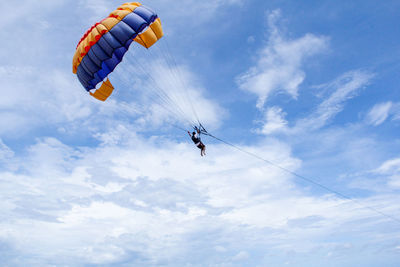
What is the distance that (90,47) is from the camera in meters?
19.1

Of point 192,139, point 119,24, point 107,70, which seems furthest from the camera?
point 192,139

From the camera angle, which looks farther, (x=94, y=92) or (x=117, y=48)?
(x=94, y=92)

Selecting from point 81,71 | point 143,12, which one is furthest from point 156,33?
point 81,71

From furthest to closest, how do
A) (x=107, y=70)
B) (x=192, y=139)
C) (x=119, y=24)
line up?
(x=192, y=139) < (x=107, y=70) < (x=119, y=24)

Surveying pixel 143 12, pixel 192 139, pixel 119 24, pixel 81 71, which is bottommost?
pixel 192 139

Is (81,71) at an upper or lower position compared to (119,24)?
lower

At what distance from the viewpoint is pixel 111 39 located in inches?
742

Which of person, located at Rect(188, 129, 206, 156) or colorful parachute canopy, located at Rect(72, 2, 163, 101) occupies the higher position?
colorful parachute canopy, located at Rect(72, 2, 163, 101)

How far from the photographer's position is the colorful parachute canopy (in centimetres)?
1888

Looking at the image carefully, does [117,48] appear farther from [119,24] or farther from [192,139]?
[192,139]

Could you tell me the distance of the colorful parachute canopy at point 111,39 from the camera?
18.9m

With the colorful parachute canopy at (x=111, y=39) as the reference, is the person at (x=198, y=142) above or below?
below

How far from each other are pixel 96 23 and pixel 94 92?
5.14 meters

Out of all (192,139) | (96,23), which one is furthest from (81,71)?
(192,139)
